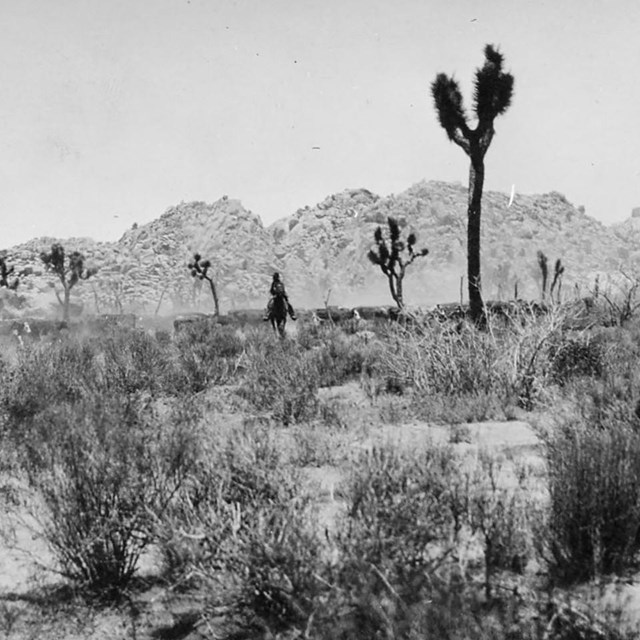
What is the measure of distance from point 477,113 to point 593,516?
13.0 m

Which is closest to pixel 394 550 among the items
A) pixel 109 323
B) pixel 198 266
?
pixel 109 323

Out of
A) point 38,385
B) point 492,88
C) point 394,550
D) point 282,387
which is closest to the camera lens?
point 394,550

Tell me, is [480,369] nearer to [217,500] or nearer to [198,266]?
[217,500]

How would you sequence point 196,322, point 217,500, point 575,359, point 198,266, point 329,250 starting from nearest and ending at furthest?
1. point 217,500
2. point 575,359
3. point 196,322
4. point 198,266
5. point 329,250

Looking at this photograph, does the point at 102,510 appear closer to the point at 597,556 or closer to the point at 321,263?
the point at 597,556

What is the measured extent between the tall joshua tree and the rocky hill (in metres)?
94.3

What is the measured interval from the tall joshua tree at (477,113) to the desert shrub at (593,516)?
35.4 ft

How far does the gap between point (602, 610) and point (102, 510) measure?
8.57ft

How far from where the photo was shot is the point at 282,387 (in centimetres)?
782

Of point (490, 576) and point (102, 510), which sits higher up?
point (102, 510)

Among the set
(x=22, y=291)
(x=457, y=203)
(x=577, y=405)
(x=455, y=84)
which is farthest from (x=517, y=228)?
(x=577, y=405)

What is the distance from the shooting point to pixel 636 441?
3.83 meters

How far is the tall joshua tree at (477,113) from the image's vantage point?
14.3 meters

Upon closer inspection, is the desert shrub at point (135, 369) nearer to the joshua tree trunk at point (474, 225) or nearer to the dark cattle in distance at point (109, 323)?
the joshua tree trunk at point (474, 225)
